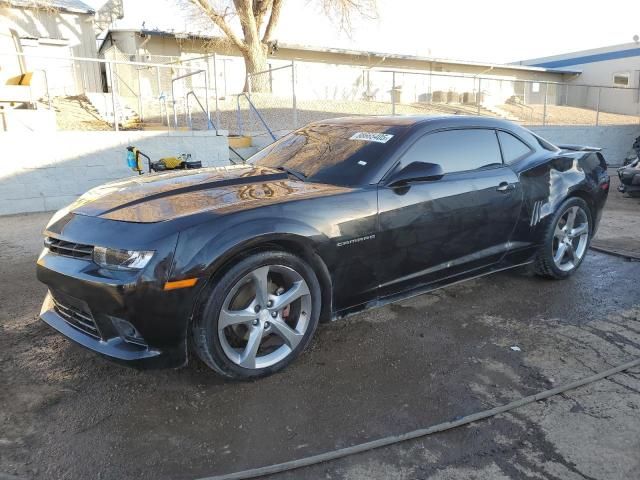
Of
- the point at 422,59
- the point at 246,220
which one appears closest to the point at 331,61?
the point at 422,59

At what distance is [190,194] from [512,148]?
2818mm

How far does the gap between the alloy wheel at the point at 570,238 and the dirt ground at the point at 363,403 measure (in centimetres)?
72

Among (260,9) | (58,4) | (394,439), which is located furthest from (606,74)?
(394,439)

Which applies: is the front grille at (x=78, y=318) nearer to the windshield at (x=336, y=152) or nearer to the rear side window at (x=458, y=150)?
the windshield at (x=336, y=152)

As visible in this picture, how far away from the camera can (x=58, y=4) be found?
16875 mm

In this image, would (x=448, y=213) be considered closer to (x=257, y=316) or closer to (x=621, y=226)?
(x=257, y=316)

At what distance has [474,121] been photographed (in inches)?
164

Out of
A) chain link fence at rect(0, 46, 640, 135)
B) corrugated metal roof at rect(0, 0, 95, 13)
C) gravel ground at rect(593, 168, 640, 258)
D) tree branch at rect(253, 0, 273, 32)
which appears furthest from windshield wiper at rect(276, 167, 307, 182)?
tree branch at rect(253, 0, 273, 32)

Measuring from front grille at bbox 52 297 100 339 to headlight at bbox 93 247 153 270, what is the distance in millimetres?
336

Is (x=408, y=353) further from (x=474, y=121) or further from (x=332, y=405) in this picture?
(x=474, y=121)

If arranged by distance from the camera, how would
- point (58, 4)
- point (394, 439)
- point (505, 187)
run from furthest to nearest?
1. point (58, 4)
2. point (505, 187)
3. point (394, 439)

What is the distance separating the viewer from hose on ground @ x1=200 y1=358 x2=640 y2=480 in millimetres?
2258

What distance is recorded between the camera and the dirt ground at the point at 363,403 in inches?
91.9

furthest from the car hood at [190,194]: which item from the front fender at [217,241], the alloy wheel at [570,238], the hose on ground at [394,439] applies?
the alloy wheel at [570,238]
